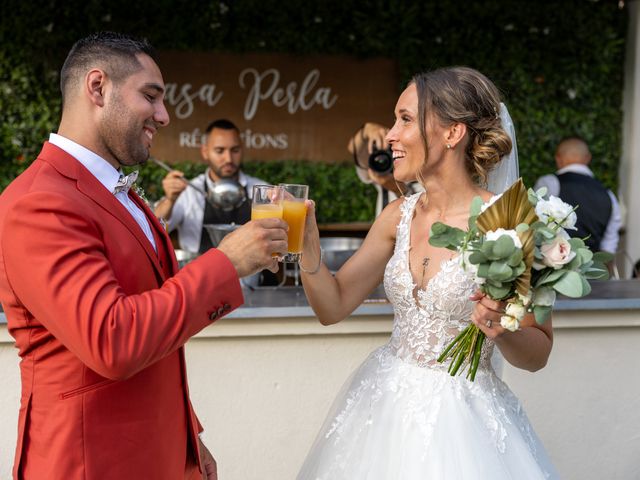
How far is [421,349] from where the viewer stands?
8.40ft

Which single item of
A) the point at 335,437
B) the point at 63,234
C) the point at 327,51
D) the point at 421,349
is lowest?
the point at 335,437

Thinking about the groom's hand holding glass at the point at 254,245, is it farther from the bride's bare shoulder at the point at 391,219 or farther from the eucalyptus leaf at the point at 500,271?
the bride's bare shoulder at the point at 391,219

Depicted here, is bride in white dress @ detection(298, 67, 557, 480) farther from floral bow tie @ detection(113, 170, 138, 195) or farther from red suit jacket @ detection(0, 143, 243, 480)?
red suit jacket @ detection(0, 143, 243, 480)

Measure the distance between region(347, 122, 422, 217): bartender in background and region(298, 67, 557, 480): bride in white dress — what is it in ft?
6.66

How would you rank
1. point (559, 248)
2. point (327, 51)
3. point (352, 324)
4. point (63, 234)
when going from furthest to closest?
point (327, 51) < point (352, 324) < point (559, 248) < point (63, 234)

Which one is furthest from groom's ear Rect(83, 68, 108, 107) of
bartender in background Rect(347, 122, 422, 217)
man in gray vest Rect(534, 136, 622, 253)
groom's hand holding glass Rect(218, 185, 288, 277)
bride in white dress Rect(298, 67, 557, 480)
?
man in gray vest Rect(534, 136, 622, 253)

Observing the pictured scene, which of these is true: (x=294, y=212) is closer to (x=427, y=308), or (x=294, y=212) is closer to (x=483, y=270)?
(x=483, y=270)

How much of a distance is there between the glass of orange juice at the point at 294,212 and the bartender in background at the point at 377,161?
2566 millimetres

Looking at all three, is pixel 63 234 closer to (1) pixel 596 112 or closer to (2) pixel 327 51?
(2) pixel 327 51

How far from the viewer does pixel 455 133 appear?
2.57 meters

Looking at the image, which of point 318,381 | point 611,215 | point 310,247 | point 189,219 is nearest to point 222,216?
point 189,219

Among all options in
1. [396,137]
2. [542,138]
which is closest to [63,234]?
[396,137]

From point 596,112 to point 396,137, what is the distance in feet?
18.0

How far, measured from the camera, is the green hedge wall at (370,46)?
6844mm
